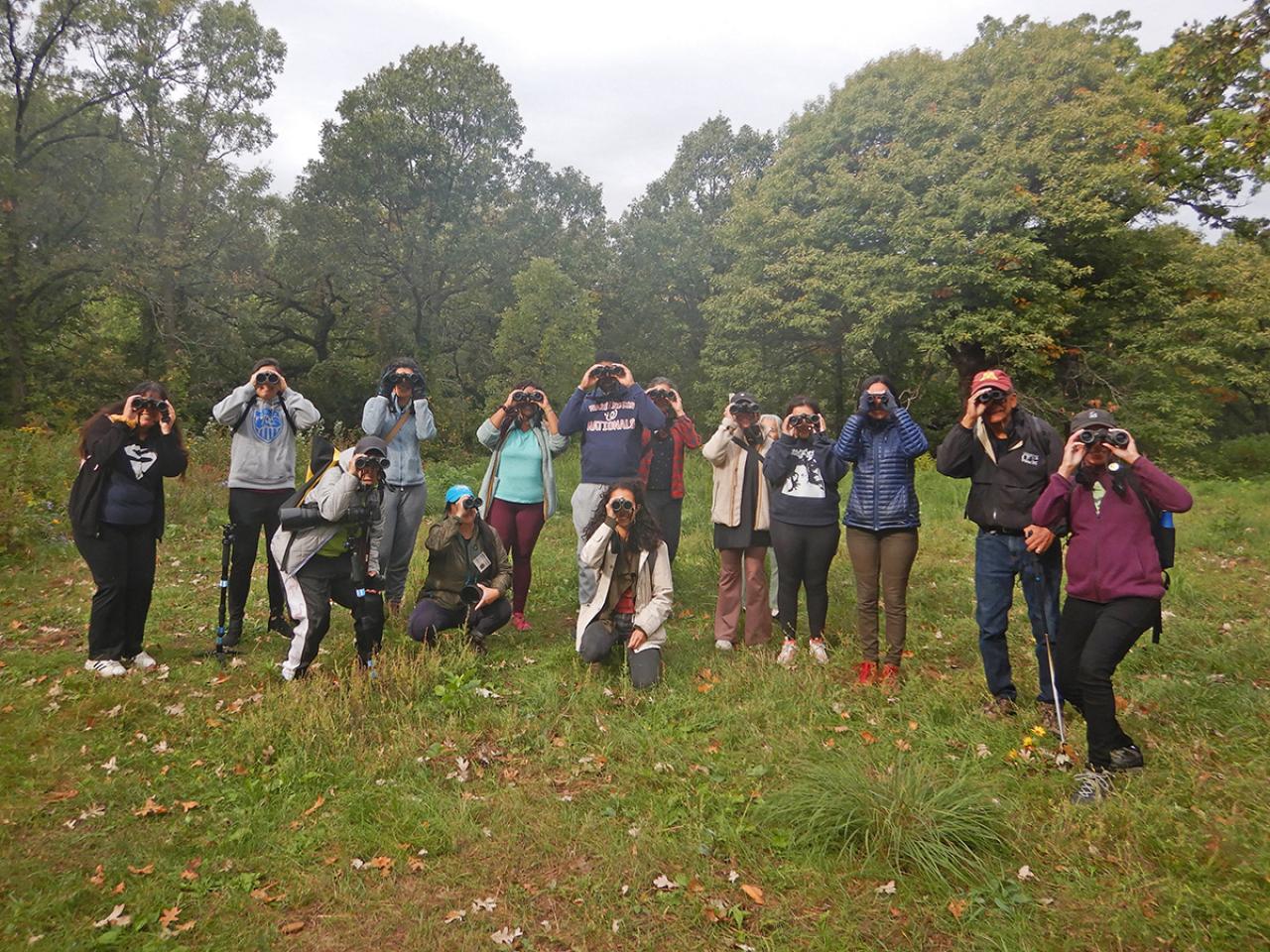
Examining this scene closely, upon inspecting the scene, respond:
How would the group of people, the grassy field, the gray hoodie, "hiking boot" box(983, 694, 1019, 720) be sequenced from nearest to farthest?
the grassy field < the group of people < "hiking boot" box(983, 694, 1019, 720) < the gray hoodie

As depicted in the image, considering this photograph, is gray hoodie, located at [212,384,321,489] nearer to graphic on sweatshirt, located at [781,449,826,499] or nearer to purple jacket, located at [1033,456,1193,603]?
graphic on sweatshirt, located at [781,449,826,499]

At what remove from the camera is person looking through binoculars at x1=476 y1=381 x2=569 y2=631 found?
6273 millimetres

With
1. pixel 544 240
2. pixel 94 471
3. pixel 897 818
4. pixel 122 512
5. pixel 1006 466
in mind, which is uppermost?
pixel 544 240

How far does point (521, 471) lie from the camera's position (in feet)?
20.6

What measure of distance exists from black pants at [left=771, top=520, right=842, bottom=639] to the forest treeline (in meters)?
13.7

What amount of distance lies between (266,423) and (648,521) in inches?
124

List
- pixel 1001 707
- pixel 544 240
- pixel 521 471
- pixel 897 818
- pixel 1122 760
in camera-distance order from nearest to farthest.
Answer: pixel 897 818 → pixel 1122 760 → pixel 1001 707 → pixel 521 471 → pixel 544 240

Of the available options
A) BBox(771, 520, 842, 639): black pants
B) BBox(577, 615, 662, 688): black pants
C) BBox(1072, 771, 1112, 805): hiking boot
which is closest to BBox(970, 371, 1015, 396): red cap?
BBox(771, 520, 842, 639): black pants

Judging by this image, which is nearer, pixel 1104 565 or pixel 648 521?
pixel 1104 565

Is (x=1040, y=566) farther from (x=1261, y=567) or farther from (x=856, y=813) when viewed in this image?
(x=1261, y=567)

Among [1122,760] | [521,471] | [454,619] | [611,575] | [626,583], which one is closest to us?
[1122,760]

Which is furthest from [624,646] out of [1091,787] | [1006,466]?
[1091,787]

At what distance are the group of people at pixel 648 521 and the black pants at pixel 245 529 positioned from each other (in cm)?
2

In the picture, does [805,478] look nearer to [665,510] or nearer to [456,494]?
[665,510]
